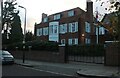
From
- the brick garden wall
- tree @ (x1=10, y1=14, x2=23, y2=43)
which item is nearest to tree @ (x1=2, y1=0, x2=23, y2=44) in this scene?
tree @ (x1=10, y1=14, x2=23, y2=43)

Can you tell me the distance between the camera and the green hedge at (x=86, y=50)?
27.8m

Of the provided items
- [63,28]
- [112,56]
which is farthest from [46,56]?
[63,28]

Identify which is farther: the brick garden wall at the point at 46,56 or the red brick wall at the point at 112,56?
the brick garden wall at the point at 46,56

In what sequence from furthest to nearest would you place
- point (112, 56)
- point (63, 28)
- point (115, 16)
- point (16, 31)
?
point (16, 31) → point (63, 28) → point (112, 56) → point (115, 16)

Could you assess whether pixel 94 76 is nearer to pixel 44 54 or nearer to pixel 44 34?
pixel 44 54

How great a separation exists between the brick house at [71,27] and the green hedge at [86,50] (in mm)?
25177

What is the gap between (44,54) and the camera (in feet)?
115

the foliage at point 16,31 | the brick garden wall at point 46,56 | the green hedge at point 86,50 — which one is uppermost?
the foliage at point 16,31

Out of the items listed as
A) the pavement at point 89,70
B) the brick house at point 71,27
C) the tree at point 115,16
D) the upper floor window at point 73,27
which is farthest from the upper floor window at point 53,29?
the tree at point 115,16

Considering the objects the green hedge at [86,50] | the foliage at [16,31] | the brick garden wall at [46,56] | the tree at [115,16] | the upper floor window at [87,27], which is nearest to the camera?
the tree at [115,16]

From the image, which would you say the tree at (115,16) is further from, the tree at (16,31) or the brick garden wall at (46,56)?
the tree at (16,31)

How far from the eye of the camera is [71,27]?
193 ft

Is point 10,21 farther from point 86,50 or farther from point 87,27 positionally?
point 86,50

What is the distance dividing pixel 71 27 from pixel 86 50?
29469 millimetres
